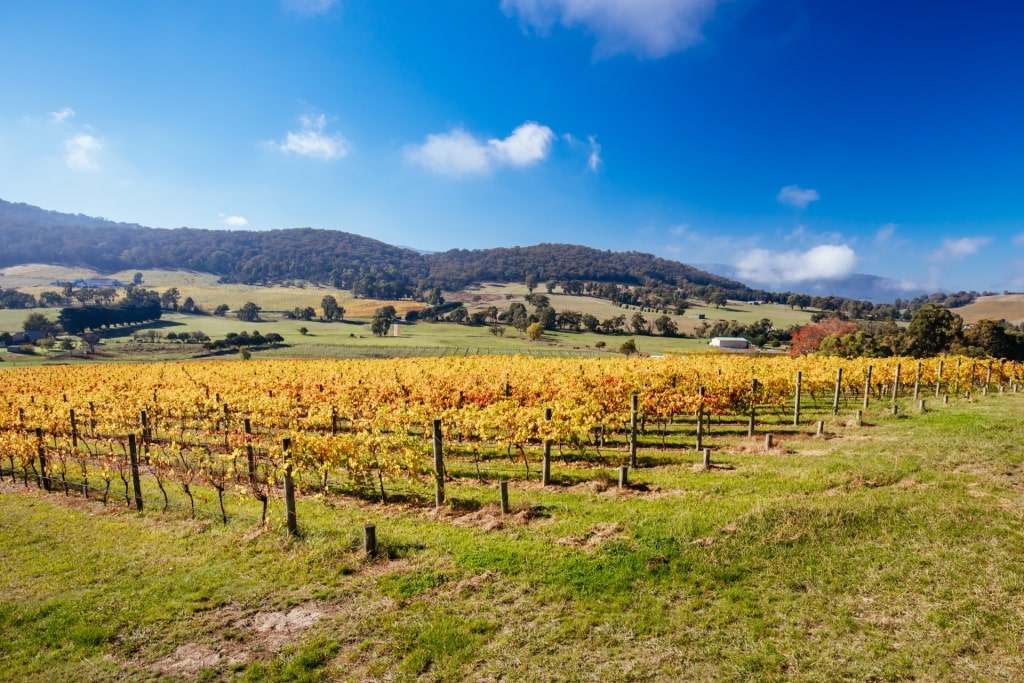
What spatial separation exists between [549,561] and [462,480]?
6.27 m

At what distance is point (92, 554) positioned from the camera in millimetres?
9875

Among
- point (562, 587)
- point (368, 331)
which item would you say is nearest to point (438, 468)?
point (562, 587)

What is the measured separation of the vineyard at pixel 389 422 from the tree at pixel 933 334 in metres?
18.2

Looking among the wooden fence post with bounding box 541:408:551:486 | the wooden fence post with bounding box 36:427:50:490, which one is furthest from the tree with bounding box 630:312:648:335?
the wooden fence post with bounding box 36:427:50:490

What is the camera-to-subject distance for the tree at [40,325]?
9369 centimetres

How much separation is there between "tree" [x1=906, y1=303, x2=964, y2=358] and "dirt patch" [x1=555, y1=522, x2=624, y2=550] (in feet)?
189

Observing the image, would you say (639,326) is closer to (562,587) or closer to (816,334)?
(816,334)

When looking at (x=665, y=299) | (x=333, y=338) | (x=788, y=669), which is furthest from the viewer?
(x=665, y=299)

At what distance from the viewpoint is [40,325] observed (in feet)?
311

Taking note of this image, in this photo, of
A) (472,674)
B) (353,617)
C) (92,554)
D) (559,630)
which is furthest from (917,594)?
(92,554)

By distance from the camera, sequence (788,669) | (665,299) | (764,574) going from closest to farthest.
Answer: (788,669) → (764,574) → (665,299)

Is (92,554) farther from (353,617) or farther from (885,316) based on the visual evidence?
(885,316)

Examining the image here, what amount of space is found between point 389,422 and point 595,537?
7305 mm

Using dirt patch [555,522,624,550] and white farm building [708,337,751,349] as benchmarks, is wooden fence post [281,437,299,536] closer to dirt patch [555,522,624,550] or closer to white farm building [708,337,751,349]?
dirt patch [555,522,624,550]
